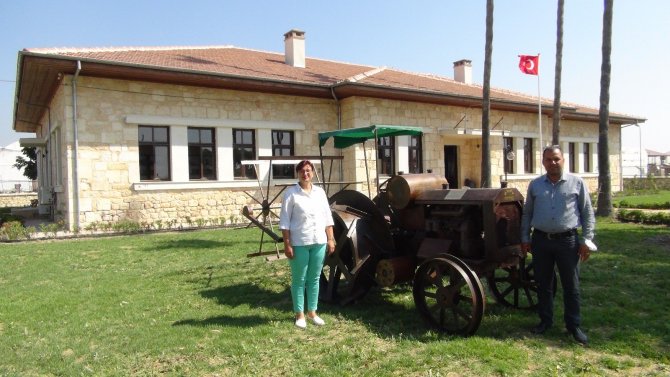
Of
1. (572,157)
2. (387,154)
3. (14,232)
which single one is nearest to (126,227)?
(14,232)

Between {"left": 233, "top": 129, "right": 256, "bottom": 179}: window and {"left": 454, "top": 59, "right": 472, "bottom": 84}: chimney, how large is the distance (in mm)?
13234

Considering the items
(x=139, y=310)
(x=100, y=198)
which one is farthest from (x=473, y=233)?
(x=100, y=198)

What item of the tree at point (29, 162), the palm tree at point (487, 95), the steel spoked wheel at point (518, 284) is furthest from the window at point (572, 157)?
the tree at point (29, 162)

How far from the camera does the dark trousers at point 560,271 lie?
446 centimetres

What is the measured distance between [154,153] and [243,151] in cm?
273

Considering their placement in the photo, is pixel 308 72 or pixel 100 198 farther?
pixel 308 72

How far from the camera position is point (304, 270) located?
5082 mm

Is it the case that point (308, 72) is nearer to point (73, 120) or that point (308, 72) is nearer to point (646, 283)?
point (73, 120)

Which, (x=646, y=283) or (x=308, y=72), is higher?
(x=308, y=72)

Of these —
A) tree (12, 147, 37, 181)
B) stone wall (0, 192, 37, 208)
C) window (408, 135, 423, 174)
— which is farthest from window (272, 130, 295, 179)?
stone wall (0, 192, 37, 208)

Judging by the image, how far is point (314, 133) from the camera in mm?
17312

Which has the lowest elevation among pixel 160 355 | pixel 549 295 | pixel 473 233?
pixel 160 355

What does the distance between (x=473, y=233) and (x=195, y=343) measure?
2.85 meters

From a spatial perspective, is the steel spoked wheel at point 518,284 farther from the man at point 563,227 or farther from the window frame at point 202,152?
the window frame at point 202,152
